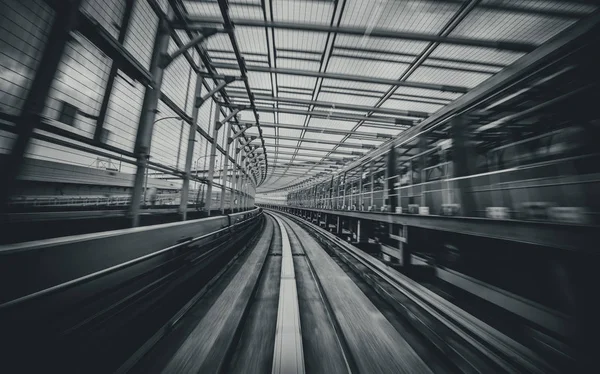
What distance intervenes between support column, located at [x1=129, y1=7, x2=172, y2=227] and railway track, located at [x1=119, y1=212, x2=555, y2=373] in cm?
150

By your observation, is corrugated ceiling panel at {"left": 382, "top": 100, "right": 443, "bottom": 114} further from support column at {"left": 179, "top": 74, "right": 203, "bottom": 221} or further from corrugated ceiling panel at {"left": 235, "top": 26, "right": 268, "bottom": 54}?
support column at {"left": 179, "top": 74, "right": 203, "bottom": 221}

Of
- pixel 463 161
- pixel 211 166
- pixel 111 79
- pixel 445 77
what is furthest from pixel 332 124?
pixel 111 79

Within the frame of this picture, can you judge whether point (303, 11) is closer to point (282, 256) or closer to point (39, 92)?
point (39, 92)

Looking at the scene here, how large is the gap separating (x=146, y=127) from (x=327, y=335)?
3325mm

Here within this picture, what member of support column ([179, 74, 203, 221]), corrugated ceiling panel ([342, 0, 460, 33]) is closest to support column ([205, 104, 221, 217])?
support column ([179, 74, 203, 221])

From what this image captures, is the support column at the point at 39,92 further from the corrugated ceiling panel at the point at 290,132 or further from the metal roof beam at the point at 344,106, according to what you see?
the corrugated ceiling panel at the point at 290,132

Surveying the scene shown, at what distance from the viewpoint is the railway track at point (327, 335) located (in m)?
1.41

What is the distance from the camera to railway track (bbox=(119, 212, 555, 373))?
4.64 feet

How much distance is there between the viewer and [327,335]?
1.82 meters

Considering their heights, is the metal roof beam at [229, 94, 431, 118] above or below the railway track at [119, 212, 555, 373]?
above

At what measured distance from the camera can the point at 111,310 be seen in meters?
1.57

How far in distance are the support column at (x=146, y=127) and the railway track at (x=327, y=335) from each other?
1.50m

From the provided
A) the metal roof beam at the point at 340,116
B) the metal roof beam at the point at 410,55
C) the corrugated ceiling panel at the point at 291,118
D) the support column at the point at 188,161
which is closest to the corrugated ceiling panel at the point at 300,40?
the metal roof beam at the point at 410,55

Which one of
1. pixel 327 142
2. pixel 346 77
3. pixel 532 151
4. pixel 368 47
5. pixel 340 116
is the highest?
pixel 368 47
